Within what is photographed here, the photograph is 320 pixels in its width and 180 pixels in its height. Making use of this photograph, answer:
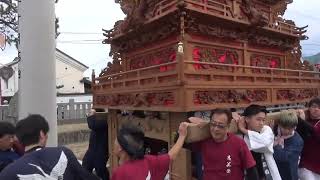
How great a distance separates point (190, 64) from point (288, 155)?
81.1 inches

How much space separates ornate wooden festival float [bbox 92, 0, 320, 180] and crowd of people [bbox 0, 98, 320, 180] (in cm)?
112

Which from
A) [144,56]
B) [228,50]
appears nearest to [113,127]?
[144,56]

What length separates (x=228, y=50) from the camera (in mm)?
6750

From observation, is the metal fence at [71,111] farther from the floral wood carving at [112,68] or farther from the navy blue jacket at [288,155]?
the navy blue jacket at [288,155]

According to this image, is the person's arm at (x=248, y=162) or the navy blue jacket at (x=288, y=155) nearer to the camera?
the person's arm at (x=248, y=162)

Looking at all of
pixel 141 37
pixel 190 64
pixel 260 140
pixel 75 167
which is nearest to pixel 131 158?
pixel 75 167

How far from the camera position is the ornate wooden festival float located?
14.3ft

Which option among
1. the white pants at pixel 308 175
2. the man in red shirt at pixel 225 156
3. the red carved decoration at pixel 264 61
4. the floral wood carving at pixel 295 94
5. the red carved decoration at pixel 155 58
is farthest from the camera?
the red carved decoration at pixel 264 61

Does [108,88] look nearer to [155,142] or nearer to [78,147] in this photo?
[155,142]

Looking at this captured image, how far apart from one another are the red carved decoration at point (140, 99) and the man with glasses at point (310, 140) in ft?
5.04

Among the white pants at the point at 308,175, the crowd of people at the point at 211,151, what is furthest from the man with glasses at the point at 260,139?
the white pants at the point at 308,175

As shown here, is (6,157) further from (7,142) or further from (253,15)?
(253,15)

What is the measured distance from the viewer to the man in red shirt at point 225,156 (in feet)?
8.17

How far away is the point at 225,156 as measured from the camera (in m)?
2.50
